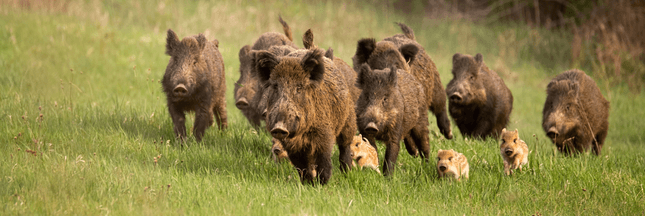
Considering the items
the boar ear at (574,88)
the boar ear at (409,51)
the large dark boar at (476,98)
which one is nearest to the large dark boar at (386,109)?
the boar ear at (409,51)

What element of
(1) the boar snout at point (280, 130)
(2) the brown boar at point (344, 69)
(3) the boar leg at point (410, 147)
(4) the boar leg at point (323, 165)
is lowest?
(3) the boar leg at point (410, 147)

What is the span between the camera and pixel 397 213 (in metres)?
4.44

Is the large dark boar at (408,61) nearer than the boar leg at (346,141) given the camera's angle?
No

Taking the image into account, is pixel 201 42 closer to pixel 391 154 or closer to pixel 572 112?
→ pixel 391 154

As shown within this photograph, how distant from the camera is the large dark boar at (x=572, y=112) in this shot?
7.47m

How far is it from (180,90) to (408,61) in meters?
2.73

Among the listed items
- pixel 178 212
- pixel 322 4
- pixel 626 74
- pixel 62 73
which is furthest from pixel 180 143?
pixel 322 4

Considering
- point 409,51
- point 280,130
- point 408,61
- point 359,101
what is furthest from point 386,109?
point 409,51

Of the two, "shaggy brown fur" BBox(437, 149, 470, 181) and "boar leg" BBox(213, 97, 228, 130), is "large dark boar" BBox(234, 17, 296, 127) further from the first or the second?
"shaggy brown fur" BBox(437, 149, 470, 181)

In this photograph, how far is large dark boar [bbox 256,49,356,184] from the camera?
4.32 meters

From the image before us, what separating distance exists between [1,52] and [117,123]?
549 cm

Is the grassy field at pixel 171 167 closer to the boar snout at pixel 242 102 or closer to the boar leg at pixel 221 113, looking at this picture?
the boar leg at pixel 221 113

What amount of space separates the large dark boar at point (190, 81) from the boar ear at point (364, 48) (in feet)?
5.81

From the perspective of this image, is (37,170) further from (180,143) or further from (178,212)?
(180,143)
